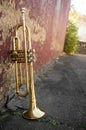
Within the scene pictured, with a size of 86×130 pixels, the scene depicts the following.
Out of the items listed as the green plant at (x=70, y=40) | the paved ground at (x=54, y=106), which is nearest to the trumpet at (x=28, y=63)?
the paved ground at (x=54, y=106)

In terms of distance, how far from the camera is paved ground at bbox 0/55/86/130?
3.35 metres

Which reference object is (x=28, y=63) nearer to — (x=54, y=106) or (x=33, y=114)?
(x=33, y=114)

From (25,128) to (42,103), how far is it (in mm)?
938

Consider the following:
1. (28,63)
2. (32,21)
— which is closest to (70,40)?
(32,21)

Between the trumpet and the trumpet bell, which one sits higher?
the trumpet

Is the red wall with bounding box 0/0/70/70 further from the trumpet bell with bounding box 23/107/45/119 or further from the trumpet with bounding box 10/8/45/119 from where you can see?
the trumpet bell with bounding box 23/107/45/119

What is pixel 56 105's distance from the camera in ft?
13.5

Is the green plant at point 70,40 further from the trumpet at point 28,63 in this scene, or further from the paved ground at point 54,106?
the trumpet at point 28,63

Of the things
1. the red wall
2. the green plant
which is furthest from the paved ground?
the green plant

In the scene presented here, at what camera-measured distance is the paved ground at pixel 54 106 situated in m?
3.35

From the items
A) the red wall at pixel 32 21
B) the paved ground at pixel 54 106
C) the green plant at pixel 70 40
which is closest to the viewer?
the paved ground at pixel 54 106

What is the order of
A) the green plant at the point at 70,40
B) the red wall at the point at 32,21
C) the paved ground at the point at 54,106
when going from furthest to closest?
the green plant at the point at 70,40 → the red wall at the point at 32,21 → the paved ground at the point at 54,106

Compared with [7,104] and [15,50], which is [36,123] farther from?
[15,50]

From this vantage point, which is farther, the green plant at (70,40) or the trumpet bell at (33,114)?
the green plant at (70,40)
